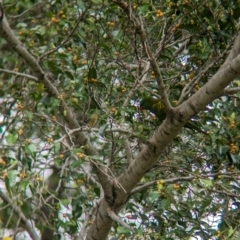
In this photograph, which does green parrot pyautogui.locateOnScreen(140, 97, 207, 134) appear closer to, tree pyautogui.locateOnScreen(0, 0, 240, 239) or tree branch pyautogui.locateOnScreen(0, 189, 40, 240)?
tree pyautogui.locateOnScreen(0, 0, 240, 239)

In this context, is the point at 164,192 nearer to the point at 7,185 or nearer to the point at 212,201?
the point at 212,201

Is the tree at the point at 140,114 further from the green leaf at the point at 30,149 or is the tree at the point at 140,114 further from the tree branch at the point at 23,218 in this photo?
the green leaf at the point at 30,149

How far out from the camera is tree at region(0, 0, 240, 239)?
114 inches

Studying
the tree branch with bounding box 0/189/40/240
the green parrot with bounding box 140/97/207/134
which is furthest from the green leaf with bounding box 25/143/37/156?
the green parrot with bounding box 140/97/207/134

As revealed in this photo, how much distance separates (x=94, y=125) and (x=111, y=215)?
1.68ft

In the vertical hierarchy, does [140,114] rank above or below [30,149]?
above

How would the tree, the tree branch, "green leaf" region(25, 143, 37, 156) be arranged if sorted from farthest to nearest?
the tree branch < the tree < "green leaf" region(25, 143, 37, 156)

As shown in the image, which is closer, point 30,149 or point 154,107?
point 30,149

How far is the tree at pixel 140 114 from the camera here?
289 cm

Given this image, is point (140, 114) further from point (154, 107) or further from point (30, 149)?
point (30, 149)

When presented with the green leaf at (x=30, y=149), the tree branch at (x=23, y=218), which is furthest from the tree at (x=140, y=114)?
the green leaf at (x=30, y=149)

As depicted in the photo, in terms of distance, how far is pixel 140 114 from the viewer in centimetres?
345

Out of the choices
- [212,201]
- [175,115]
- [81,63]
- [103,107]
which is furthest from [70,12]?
[212,201]

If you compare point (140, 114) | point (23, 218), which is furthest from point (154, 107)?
point (23, 218)
